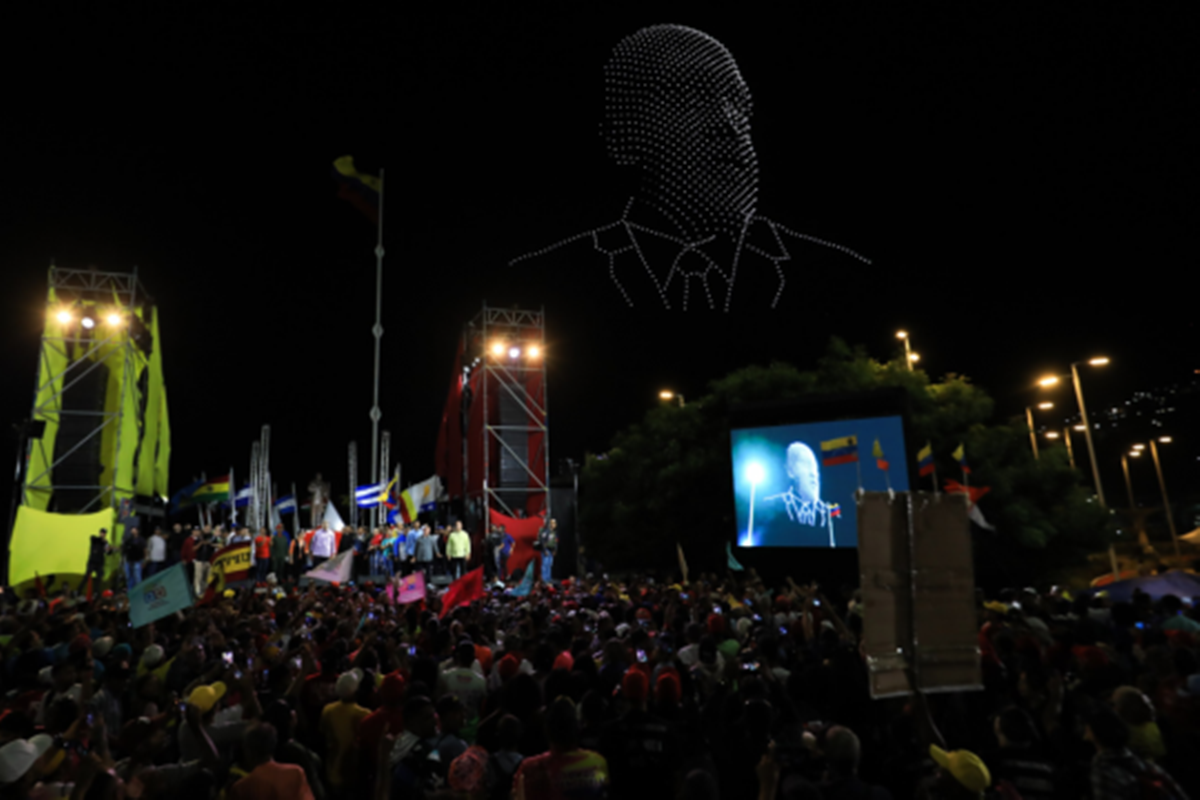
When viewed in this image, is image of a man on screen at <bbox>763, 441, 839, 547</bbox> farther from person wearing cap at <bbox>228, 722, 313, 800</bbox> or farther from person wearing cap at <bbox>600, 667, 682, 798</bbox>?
person wearing cap at <bbox>228, 722, 313, 800</bbox>

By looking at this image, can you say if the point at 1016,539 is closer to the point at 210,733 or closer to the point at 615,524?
the point at 615,524

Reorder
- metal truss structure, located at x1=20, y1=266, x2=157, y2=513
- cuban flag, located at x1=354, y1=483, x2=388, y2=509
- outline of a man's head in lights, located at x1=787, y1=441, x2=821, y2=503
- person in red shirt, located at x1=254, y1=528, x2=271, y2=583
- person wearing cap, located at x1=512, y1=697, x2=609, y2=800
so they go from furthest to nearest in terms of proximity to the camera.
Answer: cuban flag, located at x1=354, y1=483, x2=388, y2=509 < person in red shirt, located at x1=254, y1=528, x2=271, y2=583 < metal truss structure, located at x1=20, y1=266, x2=157, y2=513 < outline of a man's head in lights, located at x1=787, y1=441, x2=821, y2=503 < person wearing cap, located at x1=512, y1=697, x2=609, y2=800

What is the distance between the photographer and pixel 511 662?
6.39m

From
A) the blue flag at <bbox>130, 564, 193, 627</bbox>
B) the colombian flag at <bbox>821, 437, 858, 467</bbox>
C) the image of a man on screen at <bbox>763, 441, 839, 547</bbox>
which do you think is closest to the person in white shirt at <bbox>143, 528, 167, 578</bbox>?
the blue flag at <bbox>130, 564, 193, 627</bbox>

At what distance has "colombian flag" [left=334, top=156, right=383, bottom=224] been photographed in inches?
1143

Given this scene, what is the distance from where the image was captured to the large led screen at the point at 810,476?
20.8m

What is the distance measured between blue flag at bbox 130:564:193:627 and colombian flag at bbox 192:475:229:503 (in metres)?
23.0

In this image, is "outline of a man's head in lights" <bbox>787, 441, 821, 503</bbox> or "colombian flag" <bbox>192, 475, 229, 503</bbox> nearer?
"outline of a man's head in lights" <bbox>787, 441, 821, 503</bbox>

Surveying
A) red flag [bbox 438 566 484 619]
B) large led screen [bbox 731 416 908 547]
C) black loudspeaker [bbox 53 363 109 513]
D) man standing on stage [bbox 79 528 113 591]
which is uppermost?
black loudspeaker [bbox 53 363 109 513]

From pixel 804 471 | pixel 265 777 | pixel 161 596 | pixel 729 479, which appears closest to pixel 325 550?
pixel 729 479

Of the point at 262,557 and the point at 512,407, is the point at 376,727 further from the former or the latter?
the point at 512,407

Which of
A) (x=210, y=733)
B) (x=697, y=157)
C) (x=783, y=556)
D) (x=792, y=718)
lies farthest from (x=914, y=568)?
(x=783, y=556)

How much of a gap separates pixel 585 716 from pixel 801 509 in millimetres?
17371

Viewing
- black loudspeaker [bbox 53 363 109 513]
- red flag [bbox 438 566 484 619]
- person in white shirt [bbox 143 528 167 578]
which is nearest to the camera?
red flag [bbox 438 566 484 619]
